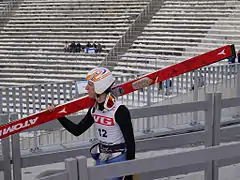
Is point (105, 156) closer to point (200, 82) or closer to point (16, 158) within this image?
point (16, 158)

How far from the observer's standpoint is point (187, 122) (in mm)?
7207

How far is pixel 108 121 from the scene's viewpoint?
3.41 metres

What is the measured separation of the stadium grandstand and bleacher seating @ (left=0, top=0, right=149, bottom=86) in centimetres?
5

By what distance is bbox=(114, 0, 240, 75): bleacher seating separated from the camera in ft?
61.7

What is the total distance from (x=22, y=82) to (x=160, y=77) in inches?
662

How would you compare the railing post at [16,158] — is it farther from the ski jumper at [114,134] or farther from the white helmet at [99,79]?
the white helmet at [99,79]

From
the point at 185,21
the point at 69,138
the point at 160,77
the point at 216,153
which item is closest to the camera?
the point at 216,153

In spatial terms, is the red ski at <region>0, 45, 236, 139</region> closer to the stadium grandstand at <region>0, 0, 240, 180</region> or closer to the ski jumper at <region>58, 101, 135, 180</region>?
the ski jumper at <region>58, 101, 135, 180</region>

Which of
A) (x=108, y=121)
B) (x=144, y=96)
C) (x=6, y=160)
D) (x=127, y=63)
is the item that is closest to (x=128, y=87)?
(x=108, y=121)

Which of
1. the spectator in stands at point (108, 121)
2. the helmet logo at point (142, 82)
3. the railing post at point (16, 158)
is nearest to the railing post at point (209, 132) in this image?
the helmet logo at point (142, 82)

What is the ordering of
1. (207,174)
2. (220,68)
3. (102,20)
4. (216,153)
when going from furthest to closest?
(102,20), (220,68), (207,174), (216,153)

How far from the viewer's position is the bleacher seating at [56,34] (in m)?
20.1

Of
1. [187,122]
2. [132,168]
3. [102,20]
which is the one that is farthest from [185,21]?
[132,168]

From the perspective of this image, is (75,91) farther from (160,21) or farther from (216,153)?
(160,21)
